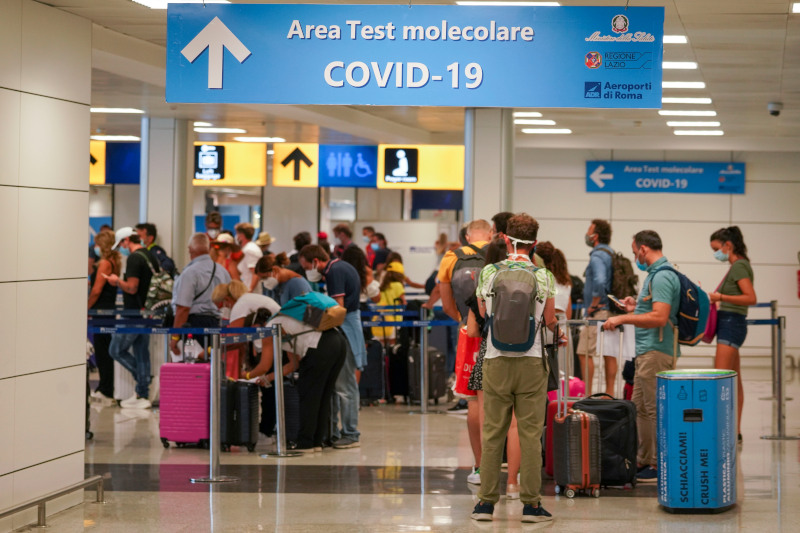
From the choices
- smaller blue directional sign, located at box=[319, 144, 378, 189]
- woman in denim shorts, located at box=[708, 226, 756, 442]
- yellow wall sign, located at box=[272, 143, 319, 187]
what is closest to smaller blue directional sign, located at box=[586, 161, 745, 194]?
smaller blue directional sign, located at box=[319, 144, 378, 189]

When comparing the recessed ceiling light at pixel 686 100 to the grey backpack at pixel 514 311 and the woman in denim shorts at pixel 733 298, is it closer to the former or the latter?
the woman in denim shorts at pixel 733 298

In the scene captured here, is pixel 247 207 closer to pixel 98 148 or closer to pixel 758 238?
pixel 98 148

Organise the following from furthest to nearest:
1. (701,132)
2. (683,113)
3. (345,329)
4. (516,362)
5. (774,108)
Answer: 1. (701,132)
2. (683,113)
3. (774,108)
4. (345,329)
5. (516,362)

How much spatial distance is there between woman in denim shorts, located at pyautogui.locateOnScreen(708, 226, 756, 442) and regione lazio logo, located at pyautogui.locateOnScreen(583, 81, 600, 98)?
11.6 feet

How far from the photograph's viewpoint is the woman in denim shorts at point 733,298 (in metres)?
8.92

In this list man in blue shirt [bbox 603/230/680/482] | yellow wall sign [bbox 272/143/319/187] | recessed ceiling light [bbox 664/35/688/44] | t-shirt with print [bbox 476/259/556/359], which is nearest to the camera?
t-shirt with print [bbox 476/259/556/359]

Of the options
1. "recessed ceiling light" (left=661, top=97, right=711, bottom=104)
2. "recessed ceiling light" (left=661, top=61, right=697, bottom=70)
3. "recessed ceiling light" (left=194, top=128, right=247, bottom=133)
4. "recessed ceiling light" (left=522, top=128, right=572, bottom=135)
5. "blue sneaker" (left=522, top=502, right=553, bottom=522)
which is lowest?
"blue sneaker" (left=522, top=502, right=553, bottom=522)

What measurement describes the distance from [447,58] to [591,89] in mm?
746

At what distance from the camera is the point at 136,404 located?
11.4 m

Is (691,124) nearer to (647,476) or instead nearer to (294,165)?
(294,165)

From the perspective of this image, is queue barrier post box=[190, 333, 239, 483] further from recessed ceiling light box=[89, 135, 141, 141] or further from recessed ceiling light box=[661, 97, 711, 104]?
recessed ceiling light box=[89, 135, 141, 141]

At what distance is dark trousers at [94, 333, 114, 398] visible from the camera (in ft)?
38.0

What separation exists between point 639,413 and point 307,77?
3303 millimetres

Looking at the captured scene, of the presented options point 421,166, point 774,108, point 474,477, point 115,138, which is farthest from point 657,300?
point 115,138
